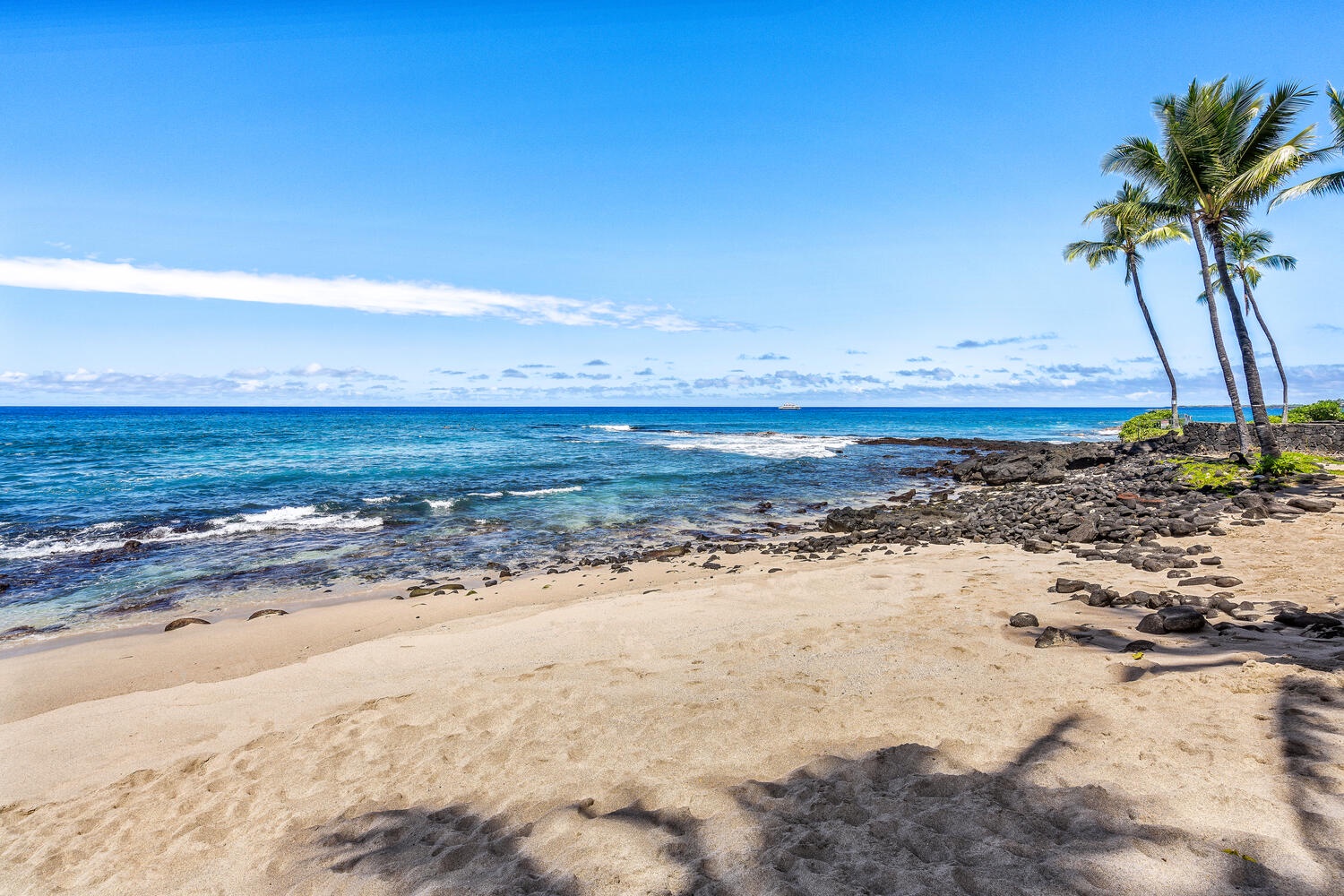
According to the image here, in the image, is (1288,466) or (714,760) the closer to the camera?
(714,760)

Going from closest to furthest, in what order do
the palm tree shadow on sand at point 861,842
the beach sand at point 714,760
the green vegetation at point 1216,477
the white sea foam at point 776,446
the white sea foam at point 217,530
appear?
the palm tree shadow on sand at point 861,842 < the beach sand at point 714,760 < the white sea foam at point 217,530 < the green vegetation at point 1216,477 < the white sea foam at point 776,446

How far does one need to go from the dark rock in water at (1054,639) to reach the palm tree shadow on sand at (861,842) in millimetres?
1935

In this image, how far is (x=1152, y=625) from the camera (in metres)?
6.22

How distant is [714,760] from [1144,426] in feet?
129

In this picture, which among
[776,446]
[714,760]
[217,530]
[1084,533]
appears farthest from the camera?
[776,446]

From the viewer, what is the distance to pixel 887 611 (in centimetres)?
795

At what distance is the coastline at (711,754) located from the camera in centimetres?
322

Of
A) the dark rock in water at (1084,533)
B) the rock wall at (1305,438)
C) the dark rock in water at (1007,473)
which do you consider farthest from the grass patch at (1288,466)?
the dark rock in water at (1007,473)

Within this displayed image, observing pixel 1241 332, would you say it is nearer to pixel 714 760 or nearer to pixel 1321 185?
pixel 1321 185

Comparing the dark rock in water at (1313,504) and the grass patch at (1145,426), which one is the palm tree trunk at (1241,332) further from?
the grass patch at (1145,426)

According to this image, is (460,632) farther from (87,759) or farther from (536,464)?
(536,464)

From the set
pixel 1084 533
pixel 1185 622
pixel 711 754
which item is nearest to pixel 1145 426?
pixel 1084 533

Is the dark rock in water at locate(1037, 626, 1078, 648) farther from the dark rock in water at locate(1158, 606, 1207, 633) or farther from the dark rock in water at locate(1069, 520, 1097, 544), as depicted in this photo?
the dark rock in water at locate(1069, 520, 1097, 544)

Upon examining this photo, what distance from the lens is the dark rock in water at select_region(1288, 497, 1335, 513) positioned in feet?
38.2
